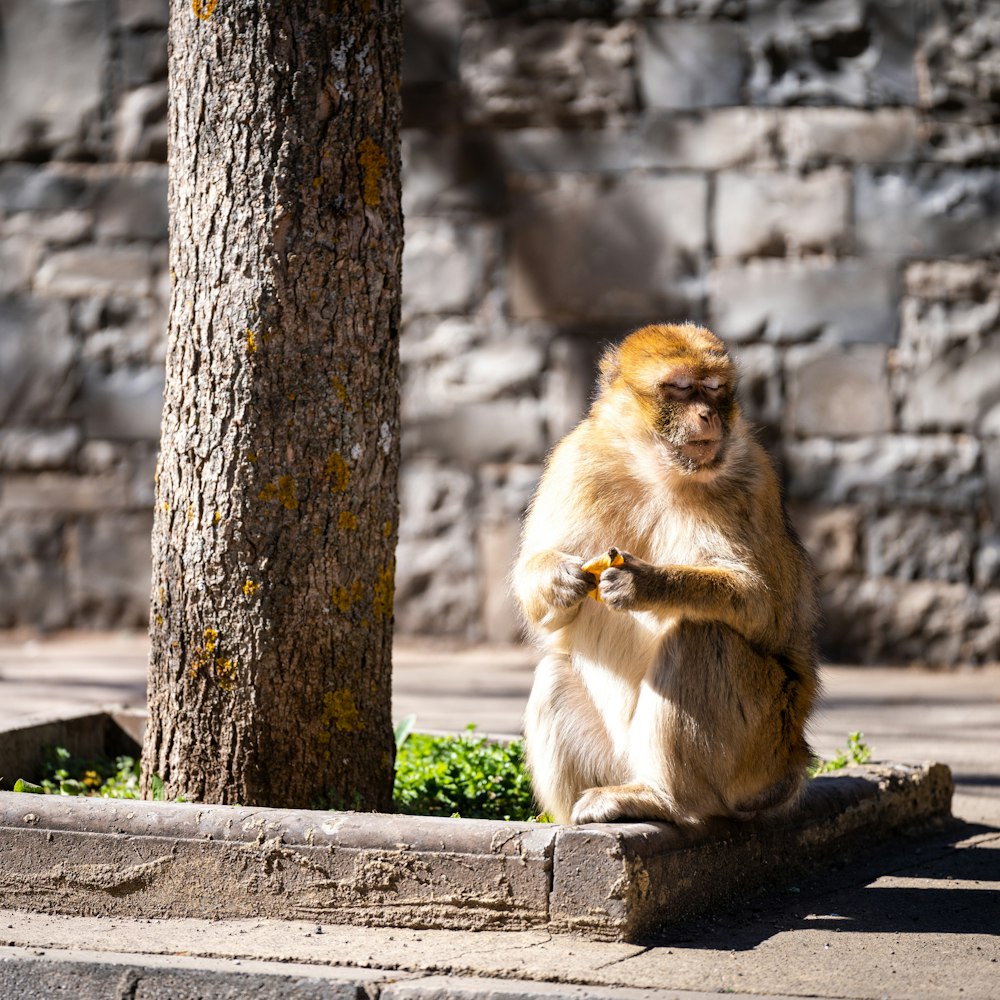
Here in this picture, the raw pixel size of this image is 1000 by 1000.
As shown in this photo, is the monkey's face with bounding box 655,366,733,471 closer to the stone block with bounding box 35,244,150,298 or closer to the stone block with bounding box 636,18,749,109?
the stone block with bounding box 636,18,749,109

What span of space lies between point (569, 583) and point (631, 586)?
0.20 metres

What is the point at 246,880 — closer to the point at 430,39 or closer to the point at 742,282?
the point at 742,282

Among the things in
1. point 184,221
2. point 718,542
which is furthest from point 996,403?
point 184,221

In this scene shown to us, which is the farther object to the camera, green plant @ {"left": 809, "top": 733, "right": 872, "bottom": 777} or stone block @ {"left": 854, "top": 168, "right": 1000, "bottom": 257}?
stone block @ {"left": 854, "top": 168, "right": 1000, "bottom": 257}

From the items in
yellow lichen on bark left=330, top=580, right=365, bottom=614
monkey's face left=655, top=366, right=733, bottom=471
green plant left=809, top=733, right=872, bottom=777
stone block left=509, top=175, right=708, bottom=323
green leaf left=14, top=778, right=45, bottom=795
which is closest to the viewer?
monkey's face left=655, top=366, right=733, bottom=471

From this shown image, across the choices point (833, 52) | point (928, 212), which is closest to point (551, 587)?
point (928, 212)

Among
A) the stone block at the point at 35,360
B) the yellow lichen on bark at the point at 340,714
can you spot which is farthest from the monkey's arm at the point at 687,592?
the stone block at the point at 35,360

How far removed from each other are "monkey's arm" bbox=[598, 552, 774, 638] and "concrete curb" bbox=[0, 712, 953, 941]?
55cm

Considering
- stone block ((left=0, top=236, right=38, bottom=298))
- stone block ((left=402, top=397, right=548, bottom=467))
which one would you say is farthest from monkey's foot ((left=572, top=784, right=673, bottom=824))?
stone block ((left=0, top=236, right=38, bottom=298))

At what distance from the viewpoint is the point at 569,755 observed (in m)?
4.29

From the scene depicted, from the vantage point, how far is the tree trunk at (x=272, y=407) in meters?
4.26

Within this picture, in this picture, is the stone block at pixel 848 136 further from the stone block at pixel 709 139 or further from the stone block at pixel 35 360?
the stone block at pixel 35 360

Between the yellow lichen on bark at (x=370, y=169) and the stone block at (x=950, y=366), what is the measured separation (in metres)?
5.03

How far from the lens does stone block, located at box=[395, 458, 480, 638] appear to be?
363 inches
